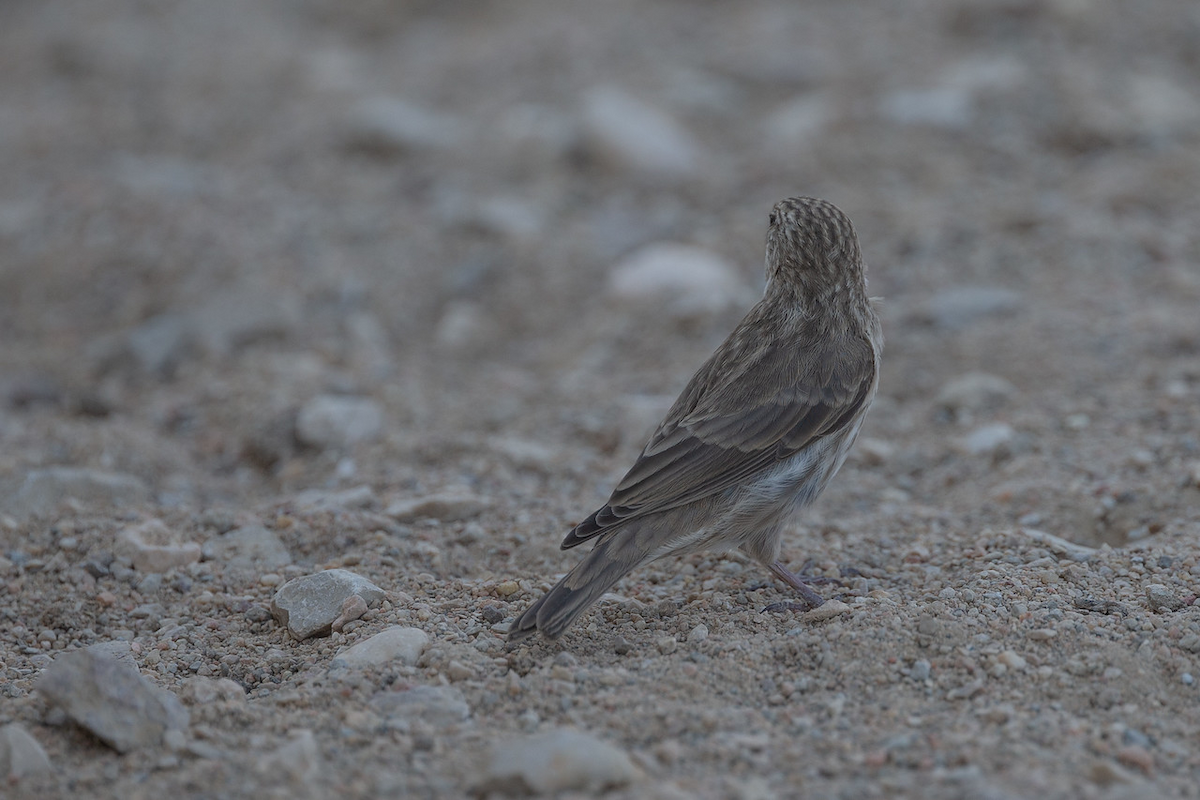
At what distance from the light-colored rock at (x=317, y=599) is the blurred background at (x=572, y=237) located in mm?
1105

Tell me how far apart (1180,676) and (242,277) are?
241 inches

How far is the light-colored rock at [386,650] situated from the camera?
402 cm

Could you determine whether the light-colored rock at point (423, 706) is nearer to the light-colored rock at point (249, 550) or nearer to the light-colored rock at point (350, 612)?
the light-colored rock at point (350, 612)

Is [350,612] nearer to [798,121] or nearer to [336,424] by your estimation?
[336,424]

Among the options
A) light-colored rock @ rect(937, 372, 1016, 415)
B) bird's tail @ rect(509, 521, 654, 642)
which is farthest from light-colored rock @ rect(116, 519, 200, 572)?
light-colored rock @ rect(937, 372, 1016, 415)

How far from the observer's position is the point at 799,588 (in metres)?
4.61

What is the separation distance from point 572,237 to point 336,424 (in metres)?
2.63

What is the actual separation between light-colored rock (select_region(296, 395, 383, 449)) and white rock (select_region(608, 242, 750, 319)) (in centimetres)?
191

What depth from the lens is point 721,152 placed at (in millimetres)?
9336

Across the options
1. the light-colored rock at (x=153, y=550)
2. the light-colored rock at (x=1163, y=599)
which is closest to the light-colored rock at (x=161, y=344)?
the light-colored rock at (x=153, y=550)

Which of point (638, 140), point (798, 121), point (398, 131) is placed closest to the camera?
point (638, 140)

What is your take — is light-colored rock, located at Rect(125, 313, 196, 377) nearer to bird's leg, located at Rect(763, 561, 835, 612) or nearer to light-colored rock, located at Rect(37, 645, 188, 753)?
light-colored rock, located at Rect(37, 645, 188, 753)

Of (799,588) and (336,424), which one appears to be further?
(336,424)

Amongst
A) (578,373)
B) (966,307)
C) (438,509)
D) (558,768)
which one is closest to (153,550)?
(438,509)
